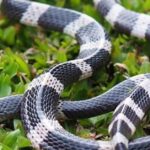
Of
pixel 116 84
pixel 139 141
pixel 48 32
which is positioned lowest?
pixel 48 32

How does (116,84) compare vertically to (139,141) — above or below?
below

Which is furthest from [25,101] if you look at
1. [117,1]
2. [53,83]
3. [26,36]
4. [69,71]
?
[117,1]

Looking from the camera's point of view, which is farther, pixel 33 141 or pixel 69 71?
pixel 69 71

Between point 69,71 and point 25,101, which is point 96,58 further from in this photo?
point 25,101

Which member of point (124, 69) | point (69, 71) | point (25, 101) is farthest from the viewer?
point (124, 69)

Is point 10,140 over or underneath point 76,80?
over

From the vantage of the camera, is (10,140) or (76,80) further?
(76,80)

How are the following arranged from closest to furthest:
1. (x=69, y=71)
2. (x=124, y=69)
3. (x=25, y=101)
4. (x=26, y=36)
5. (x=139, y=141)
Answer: (x=139, y=141) → (x=25, y=101) → (x=69, y=71) → (x=124, y=69) → (x=26, y=36)
